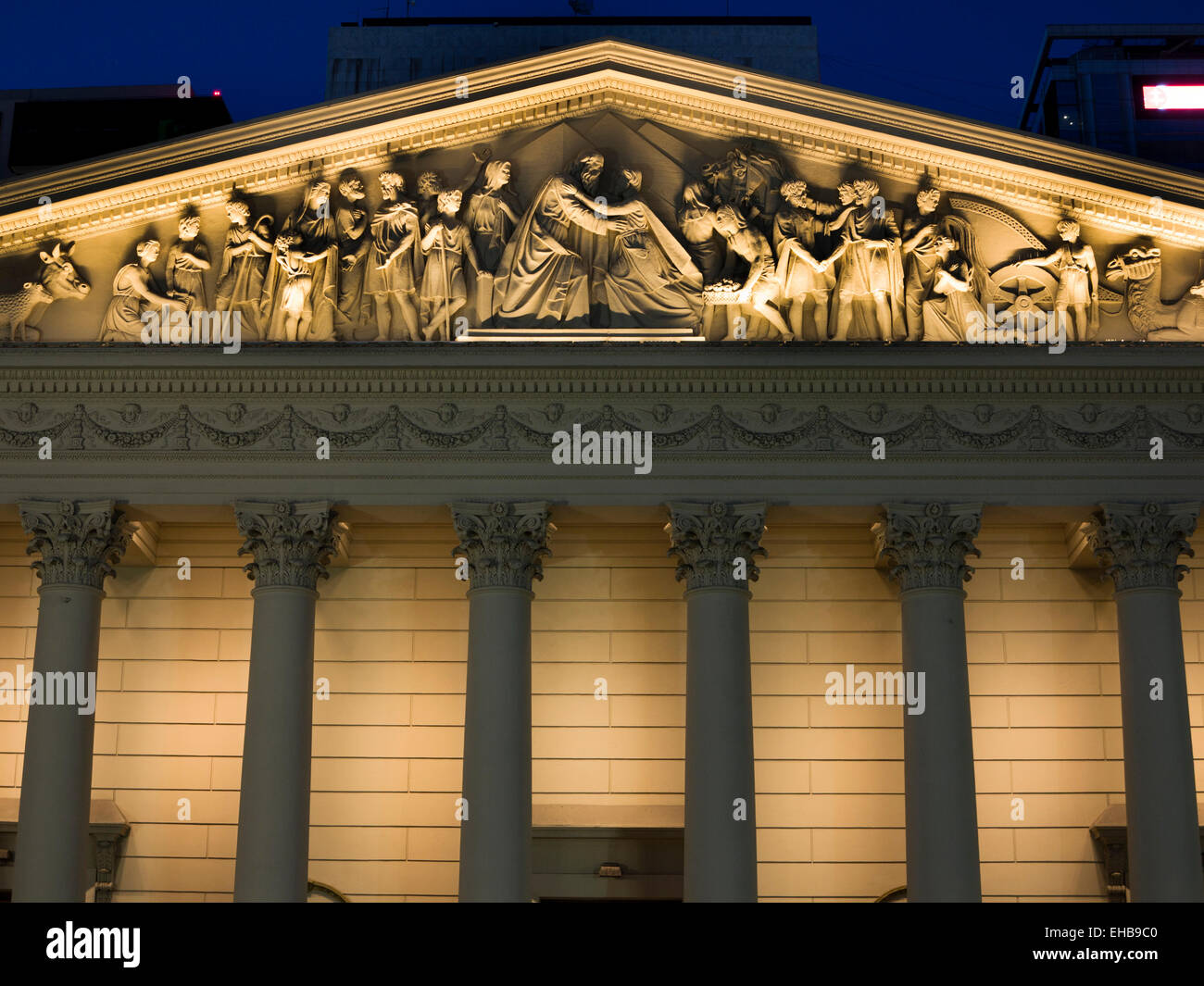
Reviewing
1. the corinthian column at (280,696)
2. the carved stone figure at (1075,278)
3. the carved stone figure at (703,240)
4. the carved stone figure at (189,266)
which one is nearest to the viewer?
the corinthian column at (280,696)

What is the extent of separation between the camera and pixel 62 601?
24.5 metres

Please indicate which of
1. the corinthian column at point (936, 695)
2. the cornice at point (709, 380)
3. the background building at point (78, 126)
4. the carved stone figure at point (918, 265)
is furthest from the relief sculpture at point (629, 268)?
the background building at point (78, 126)

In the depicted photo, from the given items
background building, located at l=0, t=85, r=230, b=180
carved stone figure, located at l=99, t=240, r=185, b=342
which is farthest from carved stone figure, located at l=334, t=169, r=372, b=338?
background building, located at l=0, t=85, r=230, b=180

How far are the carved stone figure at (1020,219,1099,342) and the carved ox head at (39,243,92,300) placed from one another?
14.6 meters

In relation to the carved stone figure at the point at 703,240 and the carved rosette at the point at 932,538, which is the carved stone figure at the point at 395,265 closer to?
the carved stone figure at the point at 703,240

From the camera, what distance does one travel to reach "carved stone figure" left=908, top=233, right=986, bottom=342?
25100mm

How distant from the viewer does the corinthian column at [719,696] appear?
75.6 feet

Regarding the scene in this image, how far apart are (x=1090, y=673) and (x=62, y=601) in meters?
16.2

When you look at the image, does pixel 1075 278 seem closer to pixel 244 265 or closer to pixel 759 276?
pixel 759 276

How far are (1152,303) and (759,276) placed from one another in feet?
19.8

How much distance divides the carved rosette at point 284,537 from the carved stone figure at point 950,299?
9.32 metres

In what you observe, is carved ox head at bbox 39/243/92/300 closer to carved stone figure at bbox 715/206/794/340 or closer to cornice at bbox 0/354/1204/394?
cornice at bbox 0/354/1204/394

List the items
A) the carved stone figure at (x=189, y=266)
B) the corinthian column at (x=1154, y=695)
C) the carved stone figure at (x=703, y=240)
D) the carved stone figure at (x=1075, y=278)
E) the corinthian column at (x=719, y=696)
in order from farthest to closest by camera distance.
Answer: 1. the carved stone figure at (x=189, y=266)
2. the carved stone figure at (x=703, y=240)
3. the carved stone figure at (x=1075, y=278)
4. the corinthian column at (x=719, y=696)
5. the corinthian column at (x=1154, y=695)

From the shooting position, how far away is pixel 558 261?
2556 cm
